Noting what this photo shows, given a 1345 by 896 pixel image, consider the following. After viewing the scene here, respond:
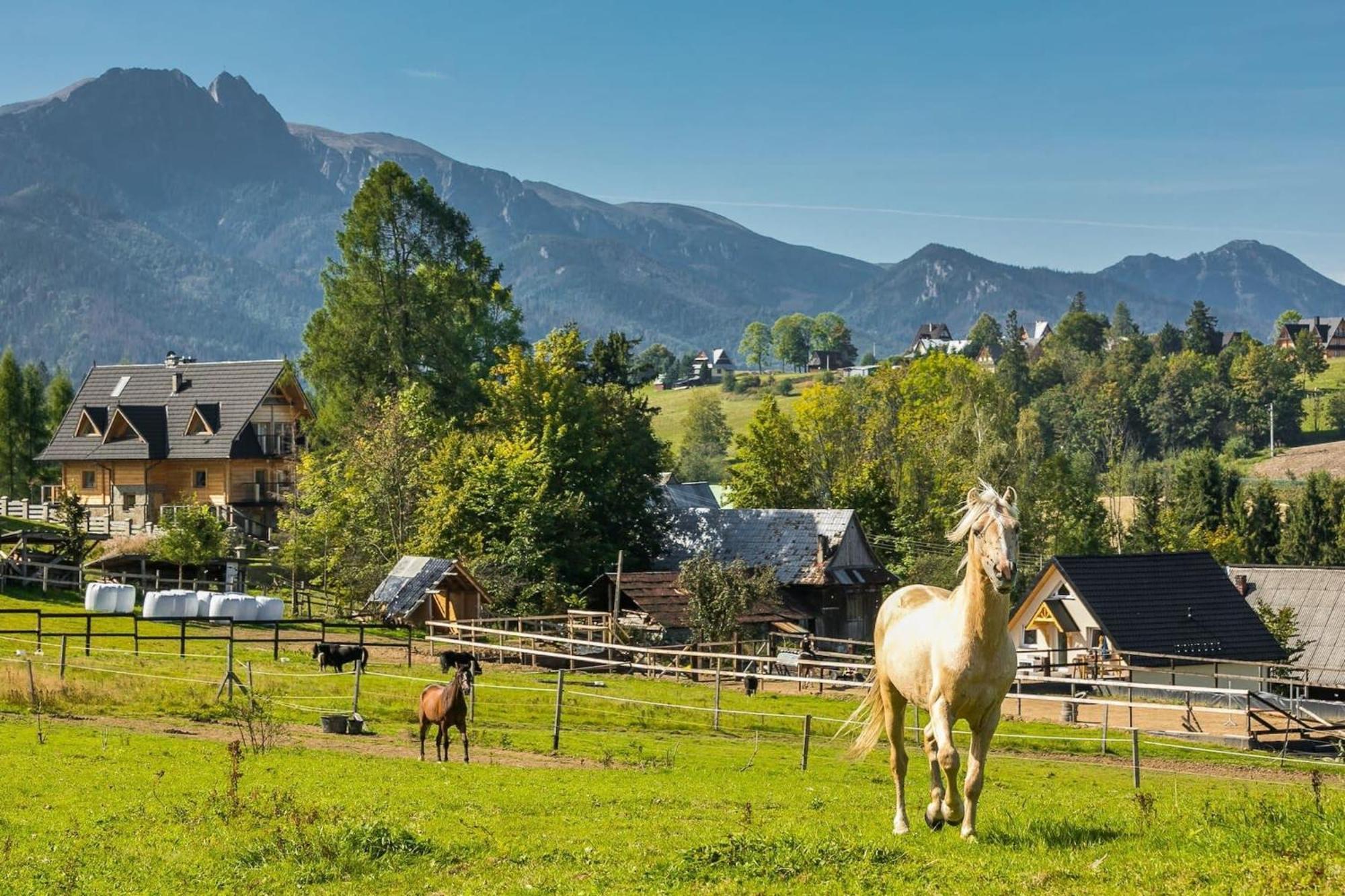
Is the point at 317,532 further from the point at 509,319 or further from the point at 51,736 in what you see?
the point at 51,736

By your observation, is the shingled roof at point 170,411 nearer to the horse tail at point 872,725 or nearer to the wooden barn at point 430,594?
the wooden barn at point 430,594

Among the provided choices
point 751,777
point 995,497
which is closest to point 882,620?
point 995,497

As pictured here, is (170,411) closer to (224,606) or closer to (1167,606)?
(224,606)

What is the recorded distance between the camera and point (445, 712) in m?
24.8

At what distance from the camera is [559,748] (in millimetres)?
27797

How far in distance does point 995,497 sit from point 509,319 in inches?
2726

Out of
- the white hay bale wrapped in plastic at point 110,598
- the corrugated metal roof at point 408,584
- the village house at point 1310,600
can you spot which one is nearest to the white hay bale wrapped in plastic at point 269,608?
the corrugated metal roof at point 408,584

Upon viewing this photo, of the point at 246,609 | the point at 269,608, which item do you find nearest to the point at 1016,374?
the point at 269,608

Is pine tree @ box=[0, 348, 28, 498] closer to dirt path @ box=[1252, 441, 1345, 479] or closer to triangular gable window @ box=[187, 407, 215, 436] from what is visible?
triangular gable window @ box=[187, 407, 215, 436]

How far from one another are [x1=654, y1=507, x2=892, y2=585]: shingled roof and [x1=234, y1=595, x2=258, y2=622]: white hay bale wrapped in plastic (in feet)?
68.1

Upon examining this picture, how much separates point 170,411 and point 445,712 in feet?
205

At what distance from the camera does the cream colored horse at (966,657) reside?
37.8ft

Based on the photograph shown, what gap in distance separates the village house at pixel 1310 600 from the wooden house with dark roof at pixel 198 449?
47.8 meters

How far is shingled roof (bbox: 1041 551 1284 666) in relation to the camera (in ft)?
160
